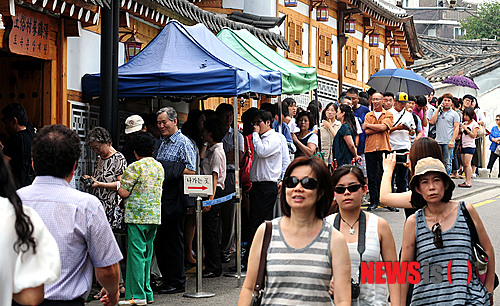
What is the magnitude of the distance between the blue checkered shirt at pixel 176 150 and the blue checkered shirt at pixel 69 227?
494 centimetres

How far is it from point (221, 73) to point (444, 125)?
35.2 feet

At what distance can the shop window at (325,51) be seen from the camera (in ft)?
80.0

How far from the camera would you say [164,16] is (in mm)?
13422

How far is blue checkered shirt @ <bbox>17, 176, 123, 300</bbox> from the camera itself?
15.1 ft

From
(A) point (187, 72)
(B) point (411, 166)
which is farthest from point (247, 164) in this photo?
(B) point (411, 166)

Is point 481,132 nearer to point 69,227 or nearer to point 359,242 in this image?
point 359,242

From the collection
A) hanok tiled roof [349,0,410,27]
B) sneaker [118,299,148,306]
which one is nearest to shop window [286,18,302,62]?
hanok tiled roof [349,0,410,27]

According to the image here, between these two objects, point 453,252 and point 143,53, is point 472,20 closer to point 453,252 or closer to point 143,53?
point 143,53

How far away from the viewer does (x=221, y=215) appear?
11.9 metres

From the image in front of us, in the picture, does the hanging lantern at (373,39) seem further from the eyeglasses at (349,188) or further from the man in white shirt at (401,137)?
the eyeglasses at (349,188)

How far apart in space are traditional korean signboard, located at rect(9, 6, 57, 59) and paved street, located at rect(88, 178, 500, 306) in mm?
2913

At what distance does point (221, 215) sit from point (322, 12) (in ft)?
41.0

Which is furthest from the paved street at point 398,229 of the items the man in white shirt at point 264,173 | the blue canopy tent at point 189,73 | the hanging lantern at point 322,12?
the hanging lantern at point 322,12

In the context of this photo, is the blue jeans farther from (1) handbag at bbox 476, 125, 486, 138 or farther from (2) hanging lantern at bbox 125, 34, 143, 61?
(2) hanging lantern at bbox 125, 34, 143, 61
